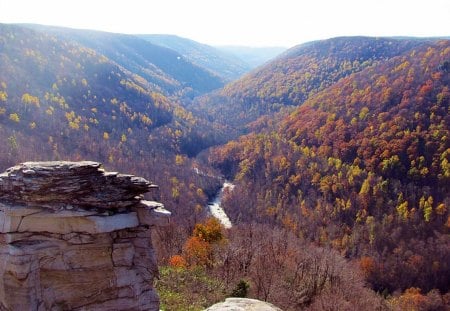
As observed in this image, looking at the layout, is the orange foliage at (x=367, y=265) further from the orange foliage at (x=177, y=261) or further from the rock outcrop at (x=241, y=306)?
the rock outcrop at (x=241, y=306)

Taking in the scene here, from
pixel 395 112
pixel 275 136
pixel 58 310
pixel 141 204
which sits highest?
pixel 141 204

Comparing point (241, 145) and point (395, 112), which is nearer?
point (395, 112)

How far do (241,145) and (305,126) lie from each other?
25.7 m

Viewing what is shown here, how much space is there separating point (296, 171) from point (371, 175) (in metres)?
23.2

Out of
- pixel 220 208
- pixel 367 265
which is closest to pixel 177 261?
pixel 367 265

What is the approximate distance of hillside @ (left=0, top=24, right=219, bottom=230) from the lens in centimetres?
12225

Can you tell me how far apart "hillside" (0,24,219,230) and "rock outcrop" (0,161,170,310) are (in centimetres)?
7655

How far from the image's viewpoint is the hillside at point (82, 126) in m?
122

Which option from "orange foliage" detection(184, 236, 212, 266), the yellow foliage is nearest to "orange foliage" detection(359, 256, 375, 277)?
"orange foliage" detection(184, 236, 212, 266)

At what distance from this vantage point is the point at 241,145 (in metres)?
166

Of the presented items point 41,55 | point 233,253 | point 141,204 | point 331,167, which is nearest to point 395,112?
point 331,167

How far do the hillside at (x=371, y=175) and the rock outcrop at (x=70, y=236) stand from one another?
77.1 metres

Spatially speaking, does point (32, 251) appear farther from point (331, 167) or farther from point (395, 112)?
point (395, 112)

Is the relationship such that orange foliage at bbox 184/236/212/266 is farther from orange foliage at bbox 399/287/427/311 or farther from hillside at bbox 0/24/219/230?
hillside at bbox 0/24/219/230
